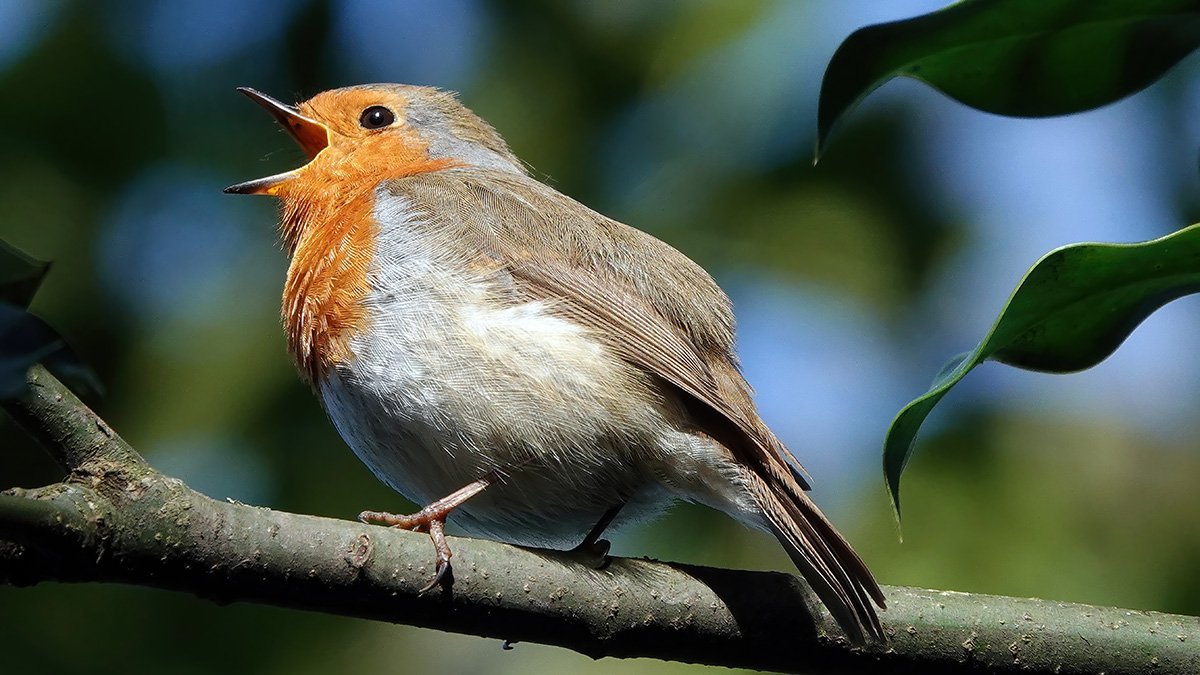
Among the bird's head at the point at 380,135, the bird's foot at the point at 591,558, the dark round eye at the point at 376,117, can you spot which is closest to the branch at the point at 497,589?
the bird's foot at the point at 591,558

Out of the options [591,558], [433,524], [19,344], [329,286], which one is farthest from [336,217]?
[19,344]

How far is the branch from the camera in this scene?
6.10ft

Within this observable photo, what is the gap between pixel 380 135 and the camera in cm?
409

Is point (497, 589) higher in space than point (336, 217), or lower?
lower

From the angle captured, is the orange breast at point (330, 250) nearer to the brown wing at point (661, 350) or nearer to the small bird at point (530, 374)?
the small bird at point (530, 374)

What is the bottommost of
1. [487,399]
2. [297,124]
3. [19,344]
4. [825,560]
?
[825,560]

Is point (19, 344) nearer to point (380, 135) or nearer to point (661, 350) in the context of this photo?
point (661, 350)

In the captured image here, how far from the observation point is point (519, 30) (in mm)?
5410

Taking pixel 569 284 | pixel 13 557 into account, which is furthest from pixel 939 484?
pixel 13 557

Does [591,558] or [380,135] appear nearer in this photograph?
[591,558]

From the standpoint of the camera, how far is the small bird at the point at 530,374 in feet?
9.42

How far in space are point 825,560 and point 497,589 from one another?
74 cm

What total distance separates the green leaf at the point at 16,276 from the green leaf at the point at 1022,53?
1.21 m

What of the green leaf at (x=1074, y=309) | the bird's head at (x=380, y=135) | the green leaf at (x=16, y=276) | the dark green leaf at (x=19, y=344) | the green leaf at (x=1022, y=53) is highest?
the green leaf at (x=1022, y=53)
